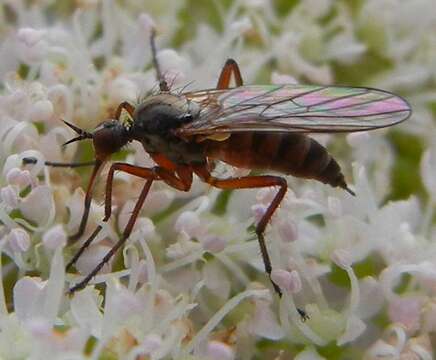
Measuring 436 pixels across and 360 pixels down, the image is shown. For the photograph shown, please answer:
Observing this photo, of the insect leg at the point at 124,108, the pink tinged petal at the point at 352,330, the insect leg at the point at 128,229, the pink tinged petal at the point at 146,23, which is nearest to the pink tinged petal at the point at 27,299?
the insect leg at the point at 128,229

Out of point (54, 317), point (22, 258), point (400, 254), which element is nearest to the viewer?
point (54, 317)

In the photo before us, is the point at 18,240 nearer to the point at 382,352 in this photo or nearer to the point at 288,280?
the point at 288,280

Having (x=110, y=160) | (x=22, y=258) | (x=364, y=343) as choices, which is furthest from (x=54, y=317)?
(x=364, y=343)

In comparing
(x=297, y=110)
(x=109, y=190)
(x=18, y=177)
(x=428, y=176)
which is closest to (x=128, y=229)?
(x=109, y=190)

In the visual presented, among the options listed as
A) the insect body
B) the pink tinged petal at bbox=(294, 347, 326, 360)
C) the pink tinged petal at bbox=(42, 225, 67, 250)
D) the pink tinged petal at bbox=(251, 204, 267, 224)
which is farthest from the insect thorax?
the pink tinged petal at bbox=(294, 347, 326, 360)

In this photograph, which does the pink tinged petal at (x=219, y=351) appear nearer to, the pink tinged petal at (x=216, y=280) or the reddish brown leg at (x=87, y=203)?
the pink tinged petal at (x=216, y=280)

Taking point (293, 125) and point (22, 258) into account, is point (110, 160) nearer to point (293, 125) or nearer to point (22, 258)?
point (22, 258)
